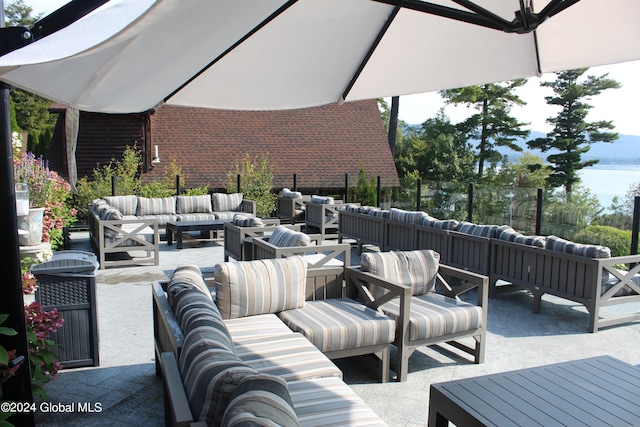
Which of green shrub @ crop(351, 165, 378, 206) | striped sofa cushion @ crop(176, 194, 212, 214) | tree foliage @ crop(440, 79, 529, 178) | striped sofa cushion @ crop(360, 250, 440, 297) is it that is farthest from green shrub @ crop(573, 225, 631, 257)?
tree foliage @ crop(440, 79, 529, 178)

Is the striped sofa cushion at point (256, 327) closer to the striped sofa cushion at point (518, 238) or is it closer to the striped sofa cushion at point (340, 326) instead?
the striped sofa cushion at point (340, 326)

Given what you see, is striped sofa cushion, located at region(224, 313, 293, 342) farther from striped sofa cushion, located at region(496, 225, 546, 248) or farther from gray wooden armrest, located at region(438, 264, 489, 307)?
striped sofa cushion, located at region(496, 225, 546, 248)

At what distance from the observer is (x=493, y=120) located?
31141 millimetres

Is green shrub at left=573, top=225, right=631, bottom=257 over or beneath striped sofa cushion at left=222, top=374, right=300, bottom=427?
beneath

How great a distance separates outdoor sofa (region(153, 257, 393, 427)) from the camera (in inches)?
72.0

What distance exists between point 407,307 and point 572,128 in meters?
27.9

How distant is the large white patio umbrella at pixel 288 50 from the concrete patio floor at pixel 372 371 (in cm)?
135

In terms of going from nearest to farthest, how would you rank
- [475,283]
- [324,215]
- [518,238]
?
[475,283] < [518,238] < [324,215]

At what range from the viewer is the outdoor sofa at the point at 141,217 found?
8805mm

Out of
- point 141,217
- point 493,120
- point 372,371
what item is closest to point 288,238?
point 372,371

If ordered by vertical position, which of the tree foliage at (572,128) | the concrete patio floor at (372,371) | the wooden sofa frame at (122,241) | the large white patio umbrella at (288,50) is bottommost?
the concrete patio floor at (372,371)

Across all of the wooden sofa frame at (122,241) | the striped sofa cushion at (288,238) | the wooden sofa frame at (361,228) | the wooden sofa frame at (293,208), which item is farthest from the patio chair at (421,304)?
the wooden sofa frame at (293,208)

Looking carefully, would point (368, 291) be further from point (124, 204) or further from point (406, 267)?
point (124, 204)

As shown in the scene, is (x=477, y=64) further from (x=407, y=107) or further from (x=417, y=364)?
(x=407, y=107)
